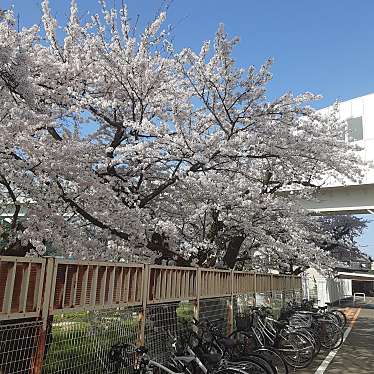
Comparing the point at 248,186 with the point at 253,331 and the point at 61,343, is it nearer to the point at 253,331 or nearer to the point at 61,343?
the point at 253,331

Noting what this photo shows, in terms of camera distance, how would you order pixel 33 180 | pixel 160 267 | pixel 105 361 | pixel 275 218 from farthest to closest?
1. pixel 275 218
2. pixel 33 180
3. pixel 160 267
4. pixel 105 361

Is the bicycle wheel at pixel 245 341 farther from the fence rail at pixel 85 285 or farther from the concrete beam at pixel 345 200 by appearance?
the concrete beam at pixel 345 200

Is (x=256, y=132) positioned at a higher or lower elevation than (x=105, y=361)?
higher

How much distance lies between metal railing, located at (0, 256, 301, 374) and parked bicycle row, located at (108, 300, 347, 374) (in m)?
0.28

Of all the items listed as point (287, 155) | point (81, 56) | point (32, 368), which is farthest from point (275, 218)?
point (32, 368)

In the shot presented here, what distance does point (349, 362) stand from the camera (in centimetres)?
848

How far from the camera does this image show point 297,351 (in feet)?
25.2

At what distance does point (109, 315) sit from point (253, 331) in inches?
148

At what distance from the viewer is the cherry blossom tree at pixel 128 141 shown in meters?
7.82

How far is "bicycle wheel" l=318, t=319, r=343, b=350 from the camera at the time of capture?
973 centimetres

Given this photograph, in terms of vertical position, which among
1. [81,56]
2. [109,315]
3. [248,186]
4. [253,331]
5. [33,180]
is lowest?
[253,331]

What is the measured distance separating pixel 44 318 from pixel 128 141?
21.8 ft

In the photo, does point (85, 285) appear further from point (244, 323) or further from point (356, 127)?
point (356, 127)

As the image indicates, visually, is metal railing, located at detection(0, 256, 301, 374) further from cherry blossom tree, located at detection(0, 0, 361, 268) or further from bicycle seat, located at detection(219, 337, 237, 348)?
cherry blossom tree, located at detection(0, 0, 361, 268)
